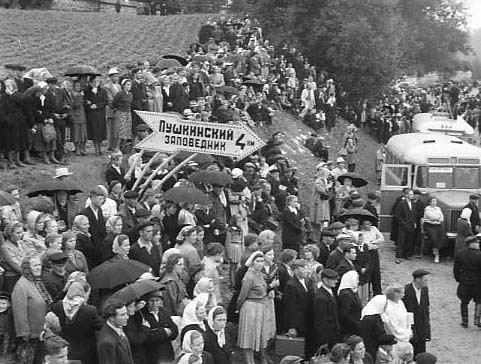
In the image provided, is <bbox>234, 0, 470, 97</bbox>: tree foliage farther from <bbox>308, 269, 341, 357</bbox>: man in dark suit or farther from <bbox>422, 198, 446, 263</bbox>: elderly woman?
<bbox>308, 269, 341, 357</bbox>: man in dark suit

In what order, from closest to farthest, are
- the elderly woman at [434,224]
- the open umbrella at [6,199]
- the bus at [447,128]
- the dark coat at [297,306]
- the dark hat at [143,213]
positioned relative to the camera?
the dark coat at [297,306] < the open umbrella at [6,199] < the dark hat at [143,213] < the elderly woman at [434,224] < the bus at [447,128]

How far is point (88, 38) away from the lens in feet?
123

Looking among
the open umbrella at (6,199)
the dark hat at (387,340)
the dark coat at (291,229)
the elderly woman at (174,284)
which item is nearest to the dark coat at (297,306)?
the dark hat at (387,340)

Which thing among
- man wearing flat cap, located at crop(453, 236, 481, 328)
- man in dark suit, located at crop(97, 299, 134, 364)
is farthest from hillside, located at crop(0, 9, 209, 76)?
man in dark suit, located at crop(97, 299, 134, 364)

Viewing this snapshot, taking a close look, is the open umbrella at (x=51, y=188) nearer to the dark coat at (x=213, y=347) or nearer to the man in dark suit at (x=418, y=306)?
the dark coat at (x=213, y=347)

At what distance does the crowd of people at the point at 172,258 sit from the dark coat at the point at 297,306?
2 centimetres

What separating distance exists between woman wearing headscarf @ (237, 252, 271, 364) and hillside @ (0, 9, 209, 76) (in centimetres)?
1834

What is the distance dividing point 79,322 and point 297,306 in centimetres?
349

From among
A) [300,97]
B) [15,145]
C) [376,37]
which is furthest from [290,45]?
[15,145]

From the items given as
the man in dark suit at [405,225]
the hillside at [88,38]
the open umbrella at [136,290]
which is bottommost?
the man in dark suit at [405,225]

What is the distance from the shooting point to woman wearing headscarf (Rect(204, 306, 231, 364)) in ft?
29.0

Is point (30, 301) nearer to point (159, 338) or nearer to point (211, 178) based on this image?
point (159, 338)

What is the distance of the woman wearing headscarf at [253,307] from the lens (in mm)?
10703

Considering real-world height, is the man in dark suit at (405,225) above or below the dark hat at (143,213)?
below
